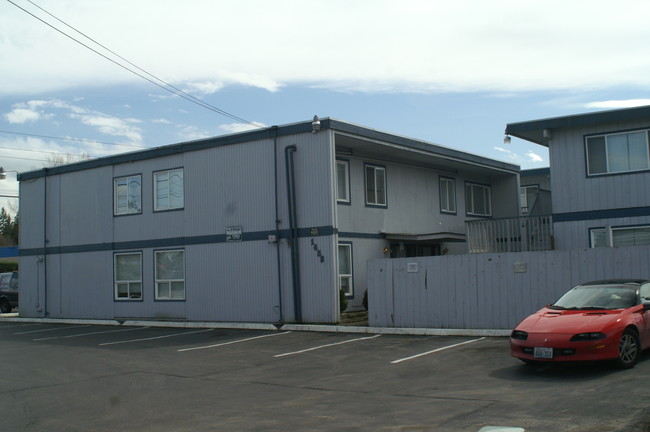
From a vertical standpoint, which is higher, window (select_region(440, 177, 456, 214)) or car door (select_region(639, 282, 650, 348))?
window (select_region(440, 177, 456, 214))

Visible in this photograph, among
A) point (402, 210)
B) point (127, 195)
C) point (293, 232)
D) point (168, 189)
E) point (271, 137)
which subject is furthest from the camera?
point (127, 195)

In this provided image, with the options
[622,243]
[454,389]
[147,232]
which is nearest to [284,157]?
[147,232]

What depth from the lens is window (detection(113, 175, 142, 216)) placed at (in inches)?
1023

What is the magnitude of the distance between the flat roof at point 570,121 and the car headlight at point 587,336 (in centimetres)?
1020

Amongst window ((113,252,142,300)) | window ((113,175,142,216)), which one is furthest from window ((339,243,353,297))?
window ((113,175,142,216))

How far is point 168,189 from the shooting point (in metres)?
25.1

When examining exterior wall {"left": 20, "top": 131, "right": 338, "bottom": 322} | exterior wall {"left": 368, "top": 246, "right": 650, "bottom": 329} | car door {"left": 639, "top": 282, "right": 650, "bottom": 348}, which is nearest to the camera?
car door {"left": 639, "top": 282, "right": 650, "bottom": 348}

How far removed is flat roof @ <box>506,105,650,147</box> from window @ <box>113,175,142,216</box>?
44.3ft

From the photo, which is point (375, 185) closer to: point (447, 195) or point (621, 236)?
point (447, 195)

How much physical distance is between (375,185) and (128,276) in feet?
32.6

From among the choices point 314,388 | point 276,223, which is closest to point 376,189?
point 276,223

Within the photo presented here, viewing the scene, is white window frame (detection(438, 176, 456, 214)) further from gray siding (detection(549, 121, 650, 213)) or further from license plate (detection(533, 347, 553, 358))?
license plate (detection(533, 347, 553, 358))

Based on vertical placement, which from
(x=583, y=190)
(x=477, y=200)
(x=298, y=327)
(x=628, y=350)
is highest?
(x=477, y=200)

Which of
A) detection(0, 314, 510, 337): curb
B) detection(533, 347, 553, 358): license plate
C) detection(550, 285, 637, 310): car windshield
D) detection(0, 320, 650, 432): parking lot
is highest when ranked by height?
detection(550, 285, 637, 310): car windshield
